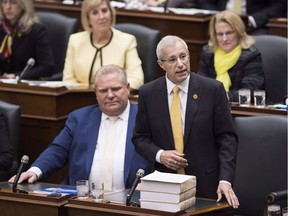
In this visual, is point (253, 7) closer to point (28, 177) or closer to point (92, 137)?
point (92, 137)

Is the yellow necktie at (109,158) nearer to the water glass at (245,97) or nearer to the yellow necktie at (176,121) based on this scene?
the yellow necktie at (176,121)

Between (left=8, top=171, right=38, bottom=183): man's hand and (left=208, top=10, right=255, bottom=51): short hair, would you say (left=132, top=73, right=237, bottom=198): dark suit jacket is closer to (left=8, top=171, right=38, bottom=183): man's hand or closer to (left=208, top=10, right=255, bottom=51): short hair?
(left=8, top=171, right=38, bottom=183): man's hand

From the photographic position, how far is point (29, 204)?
4660mm

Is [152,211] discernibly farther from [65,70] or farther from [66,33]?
[66,33]

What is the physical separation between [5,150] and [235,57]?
1562 mm

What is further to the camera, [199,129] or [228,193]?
[199,129]

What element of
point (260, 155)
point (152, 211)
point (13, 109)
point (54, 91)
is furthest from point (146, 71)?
point (152, 211)

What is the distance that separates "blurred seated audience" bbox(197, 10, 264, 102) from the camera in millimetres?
6305

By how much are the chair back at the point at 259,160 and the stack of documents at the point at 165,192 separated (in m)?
1.03

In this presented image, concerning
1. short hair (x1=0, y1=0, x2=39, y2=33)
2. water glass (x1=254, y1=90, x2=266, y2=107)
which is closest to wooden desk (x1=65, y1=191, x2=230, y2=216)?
water glass (x1=254, y1=90, x2=266, y2=107)

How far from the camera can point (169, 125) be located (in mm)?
4762

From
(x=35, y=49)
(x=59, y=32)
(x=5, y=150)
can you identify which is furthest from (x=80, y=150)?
(x=59, y=32)

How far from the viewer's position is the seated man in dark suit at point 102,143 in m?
5.31

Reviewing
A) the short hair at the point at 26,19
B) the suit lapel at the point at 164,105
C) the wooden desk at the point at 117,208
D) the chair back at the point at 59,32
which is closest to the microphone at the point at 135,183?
the wooden desk at the point at 117,208
